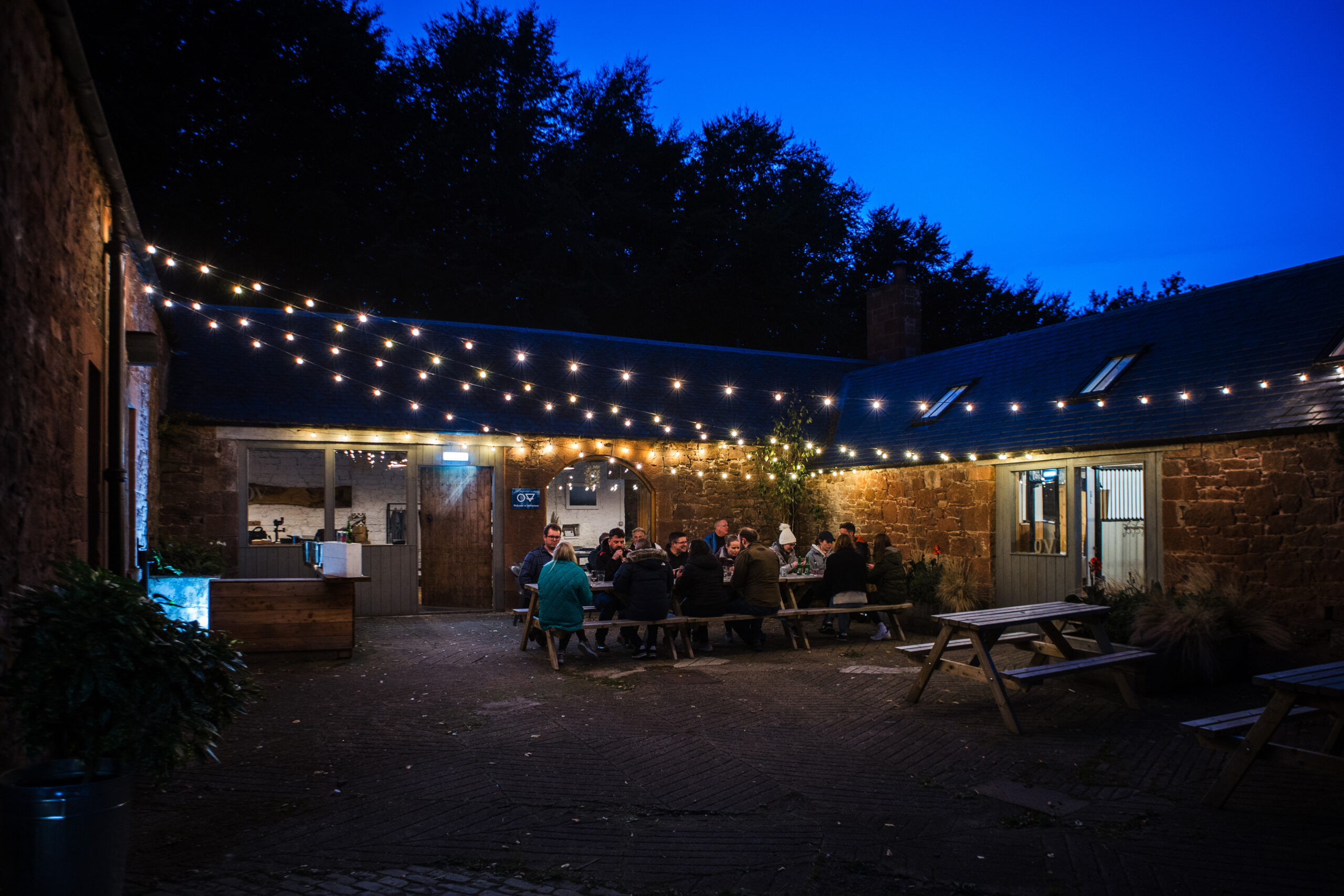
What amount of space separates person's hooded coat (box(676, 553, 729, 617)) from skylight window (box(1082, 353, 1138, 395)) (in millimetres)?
5483

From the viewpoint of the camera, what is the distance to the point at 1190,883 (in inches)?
136

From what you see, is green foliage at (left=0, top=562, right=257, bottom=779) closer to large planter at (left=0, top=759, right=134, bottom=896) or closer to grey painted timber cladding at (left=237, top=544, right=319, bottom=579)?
large planter at (left=0, top=759, right=134, bottom=896)

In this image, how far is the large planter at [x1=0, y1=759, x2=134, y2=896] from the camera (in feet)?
9.20

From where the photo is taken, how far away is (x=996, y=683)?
597 cm

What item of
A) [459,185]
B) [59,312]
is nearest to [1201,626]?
[59,312]

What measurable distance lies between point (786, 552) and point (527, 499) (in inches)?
150

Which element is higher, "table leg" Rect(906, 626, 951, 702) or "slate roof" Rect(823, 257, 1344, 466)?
"slate roof" Rect(823, 257, 1344, 466)

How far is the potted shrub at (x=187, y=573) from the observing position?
8211 millimetres

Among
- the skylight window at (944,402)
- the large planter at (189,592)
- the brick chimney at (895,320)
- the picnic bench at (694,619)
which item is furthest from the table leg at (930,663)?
the brick chimney at (895,320)

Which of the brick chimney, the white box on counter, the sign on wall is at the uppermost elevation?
the brick chimney

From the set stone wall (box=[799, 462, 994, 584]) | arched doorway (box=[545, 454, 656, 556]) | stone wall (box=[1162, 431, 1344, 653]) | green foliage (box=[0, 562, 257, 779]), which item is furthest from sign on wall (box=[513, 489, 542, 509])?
green foliage (box=[0, 562, 257, 779])

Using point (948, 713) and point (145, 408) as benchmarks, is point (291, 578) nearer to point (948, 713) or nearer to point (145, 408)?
point (145, 408)

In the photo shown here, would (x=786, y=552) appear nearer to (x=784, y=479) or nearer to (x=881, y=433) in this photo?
(x=784, y=479)

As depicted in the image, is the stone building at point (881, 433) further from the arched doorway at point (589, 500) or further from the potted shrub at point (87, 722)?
the potted shrub at point (87, 722)
